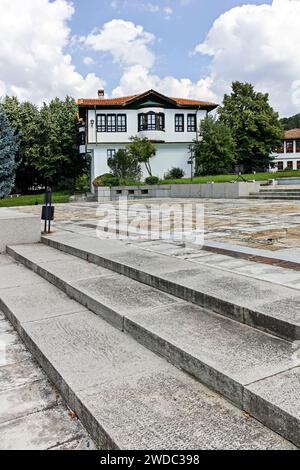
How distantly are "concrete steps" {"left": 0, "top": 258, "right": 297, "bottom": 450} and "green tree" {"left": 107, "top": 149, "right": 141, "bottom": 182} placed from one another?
27.3m

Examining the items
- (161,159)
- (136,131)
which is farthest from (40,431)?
(136,131)

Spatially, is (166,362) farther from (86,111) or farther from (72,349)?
(86,111)

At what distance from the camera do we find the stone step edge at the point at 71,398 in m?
2.03

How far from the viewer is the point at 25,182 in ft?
147

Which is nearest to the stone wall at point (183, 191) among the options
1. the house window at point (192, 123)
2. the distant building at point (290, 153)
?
the house window at point (192, 123)

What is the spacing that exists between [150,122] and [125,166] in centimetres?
701

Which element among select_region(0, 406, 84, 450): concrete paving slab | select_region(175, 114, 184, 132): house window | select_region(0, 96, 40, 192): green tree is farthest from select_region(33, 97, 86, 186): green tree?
select_region(0, 406, 84, 450): concrete paving slab

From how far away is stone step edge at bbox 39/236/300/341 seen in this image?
8.91ft

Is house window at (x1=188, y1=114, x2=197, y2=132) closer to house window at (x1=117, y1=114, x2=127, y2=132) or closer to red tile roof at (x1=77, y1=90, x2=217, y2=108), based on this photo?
red tile roof at (x1=77, y1=90, x2=217, y2=108)

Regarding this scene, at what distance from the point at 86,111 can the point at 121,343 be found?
3430 cm

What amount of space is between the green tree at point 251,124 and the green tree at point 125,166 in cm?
1175

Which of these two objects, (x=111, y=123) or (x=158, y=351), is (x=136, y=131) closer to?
(x=111, y=123)
